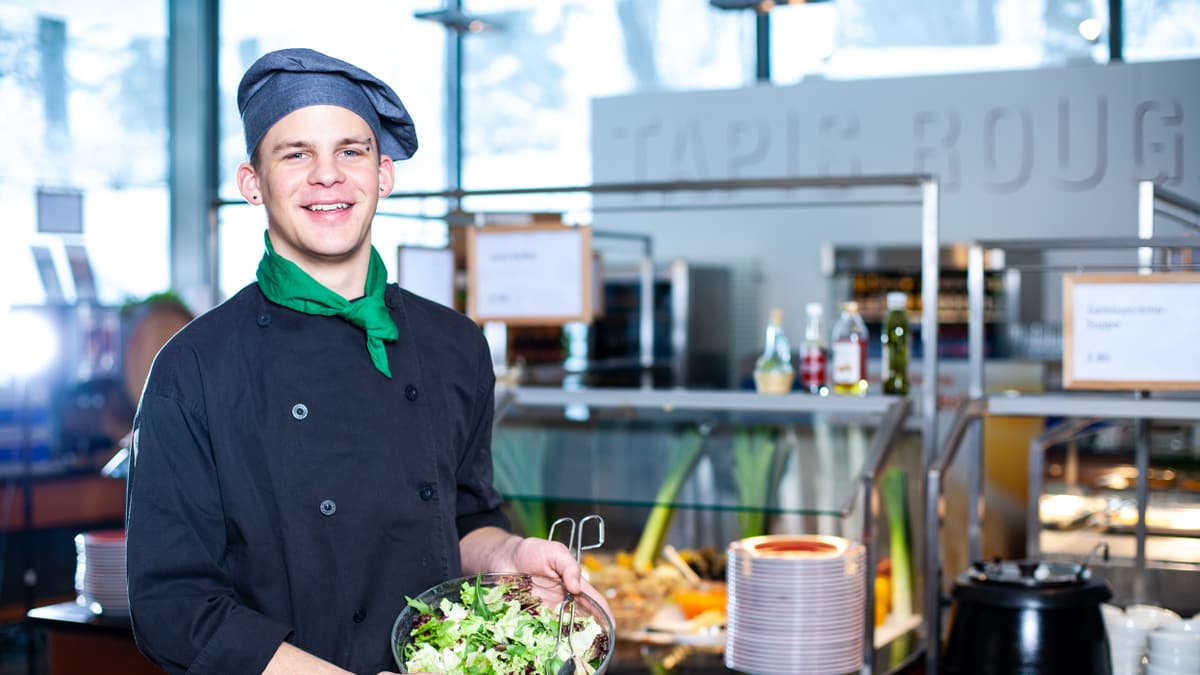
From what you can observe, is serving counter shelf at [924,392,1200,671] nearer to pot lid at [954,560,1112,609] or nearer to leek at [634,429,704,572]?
pot lid at [954,560,1112,609]

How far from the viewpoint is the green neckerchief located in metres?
1.62

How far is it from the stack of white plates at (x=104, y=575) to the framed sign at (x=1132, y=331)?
2.15 metres

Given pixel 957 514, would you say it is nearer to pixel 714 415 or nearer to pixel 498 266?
pixel 714 415

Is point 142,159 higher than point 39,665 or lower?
higher

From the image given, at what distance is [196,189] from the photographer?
9828mm

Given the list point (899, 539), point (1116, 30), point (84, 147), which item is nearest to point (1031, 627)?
point (899, 539)

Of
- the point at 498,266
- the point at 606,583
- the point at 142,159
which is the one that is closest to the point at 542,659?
the point at 606,583

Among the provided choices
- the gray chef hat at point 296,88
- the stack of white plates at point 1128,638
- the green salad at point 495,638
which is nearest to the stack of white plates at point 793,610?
the stack of white plates at point 1128,638

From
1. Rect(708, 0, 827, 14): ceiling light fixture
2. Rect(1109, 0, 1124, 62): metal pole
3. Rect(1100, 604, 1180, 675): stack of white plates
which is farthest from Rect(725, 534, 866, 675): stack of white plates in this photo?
Rect(1109, 0, 1124, 62): metal pole

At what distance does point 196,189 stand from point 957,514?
6.89 meters

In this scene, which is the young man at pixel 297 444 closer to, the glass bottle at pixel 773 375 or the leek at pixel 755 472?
the leek at pixel 755 472

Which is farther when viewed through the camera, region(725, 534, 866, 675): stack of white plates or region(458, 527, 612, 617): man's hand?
Result: region(725, 534, 866, 675): stack of white plates

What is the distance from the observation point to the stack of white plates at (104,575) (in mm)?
2980

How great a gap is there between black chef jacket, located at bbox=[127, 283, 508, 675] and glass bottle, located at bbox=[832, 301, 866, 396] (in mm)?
1725
